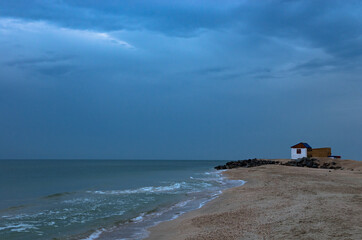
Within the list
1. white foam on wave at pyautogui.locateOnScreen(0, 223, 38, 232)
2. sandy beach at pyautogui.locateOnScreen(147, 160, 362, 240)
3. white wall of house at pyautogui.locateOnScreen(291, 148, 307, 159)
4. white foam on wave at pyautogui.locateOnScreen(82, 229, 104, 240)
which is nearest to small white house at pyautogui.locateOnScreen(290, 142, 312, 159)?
white wall of house at pyautogui.locateOnScreen(291, 148, 307, 159)

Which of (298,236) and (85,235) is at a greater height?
(298,236)

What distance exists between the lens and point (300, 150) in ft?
227

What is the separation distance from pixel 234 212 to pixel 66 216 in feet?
27.7

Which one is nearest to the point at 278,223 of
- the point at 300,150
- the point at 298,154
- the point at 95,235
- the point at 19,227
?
the point at 95,235

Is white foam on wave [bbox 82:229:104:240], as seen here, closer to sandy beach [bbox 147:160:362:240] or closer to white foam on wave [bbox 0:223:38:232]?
sandy beach [bbox 147:160:362:240]

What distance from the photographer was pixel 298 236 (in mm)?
8625

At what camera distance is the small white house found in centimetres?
6832

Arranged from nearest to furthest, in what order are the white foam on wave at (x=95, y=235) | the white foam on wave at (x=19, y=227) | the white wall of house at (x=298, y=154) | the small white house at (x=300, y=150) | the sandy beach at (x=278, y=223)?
the sandy beach at (x=278, y=223) → the white foam on wave at (x=95, y=235) → the white foam on wave at (x=19, y=227) → the white wall of house at (x=298, y=154) → the small white house at (x=300, y=150)

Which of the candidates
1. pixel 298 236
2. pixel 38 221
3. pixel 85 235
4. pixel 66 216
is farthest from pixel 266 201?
pixel 38 221

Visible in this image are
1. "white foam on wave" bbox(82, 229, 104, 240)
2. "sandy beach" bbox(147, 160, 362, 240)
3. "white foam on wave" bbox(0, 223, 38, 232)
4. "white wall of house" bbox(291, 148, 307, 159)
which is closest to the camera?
"sandy beach" bbox(147, 160, 362, 240)

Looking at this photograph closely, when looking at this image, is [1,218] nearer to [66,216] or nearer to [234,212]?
[66,216]

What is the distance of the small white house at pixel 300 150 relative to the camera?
6832 centimetres

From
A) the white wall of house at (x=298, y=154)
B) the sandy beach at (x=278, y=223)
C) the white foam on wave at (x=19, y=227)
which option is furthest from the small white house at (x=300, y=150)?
the white foam on wave at (x=19, y=227)

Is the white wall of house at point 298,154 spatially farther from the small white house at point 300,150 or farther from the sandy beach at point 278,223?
the sandy beach at point 278,223
